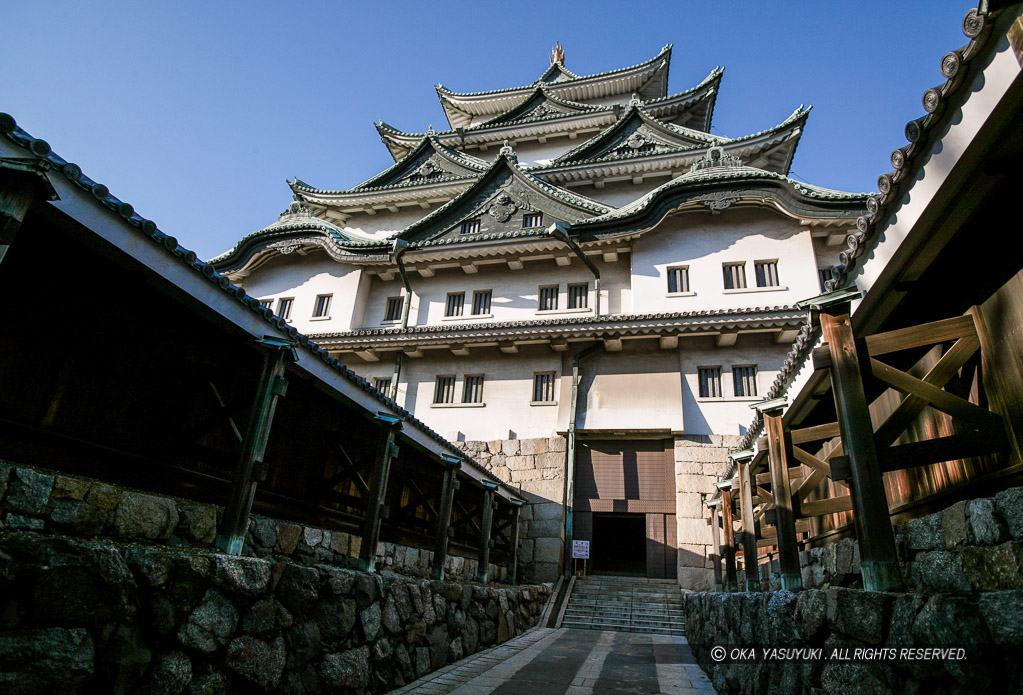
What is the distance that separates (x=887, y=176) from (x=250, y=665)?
6.76 metres

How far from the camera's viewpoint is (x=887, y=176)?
3967 millimetres

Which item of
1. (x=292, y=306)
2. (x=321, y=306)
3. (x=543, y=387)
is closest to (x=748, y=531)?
(x=543, y=387)

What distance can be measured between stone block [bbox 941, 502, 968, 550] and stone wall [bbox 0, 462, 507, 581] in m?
7.13

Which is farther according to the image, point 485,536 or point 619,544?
point 619,544

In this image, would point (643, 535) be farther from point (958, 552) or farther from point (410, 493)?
point (958, 552)

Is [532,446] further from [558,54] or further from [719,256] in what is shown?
[558,54]

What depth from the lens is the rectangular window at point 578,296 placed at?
2031 centimetres

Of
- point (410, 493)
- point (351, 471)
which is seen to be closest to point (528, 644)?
point (410, 493)

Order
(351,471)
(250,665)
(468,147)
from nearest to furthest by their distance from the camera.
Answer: (250,665)
(351,471)
(468,147)

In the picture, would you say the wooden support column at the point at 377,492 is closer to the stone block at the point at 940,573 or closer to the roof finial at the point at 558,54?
the stone block at the point at 940,573

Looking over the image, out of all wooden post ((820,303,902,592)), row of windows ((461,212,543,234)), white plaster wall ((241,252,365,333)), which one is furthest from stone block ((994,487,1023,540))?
white plaster wall ((241,252,365,333))

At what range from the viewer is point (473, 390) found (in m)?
19.2

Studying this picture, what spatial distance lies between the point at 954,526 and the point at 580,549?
13.3m

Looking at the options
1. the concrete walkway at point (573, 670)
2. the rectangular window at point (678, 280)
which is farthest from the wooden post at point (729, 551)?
the rectangular window at point (678, 280)
